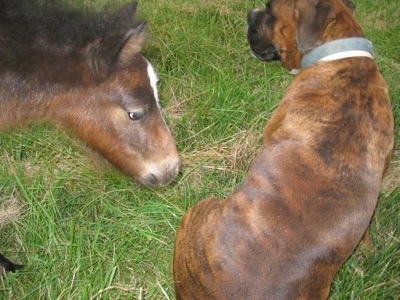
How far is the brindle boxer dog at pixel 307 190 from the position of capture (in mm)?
2311

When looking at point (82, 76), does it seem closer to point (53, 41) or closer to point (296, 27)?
point (53, 41)

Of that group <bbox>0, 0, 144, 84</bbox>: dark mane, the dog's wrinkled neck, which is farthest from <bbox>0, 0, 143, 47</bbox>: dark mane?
the dog's wrinkled neck

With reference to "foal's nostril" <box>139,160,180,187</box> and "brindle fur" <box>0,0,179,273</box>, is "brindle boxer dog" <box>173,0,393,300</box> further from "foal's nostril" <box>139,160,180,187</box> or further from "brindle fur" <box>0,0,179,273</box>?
"brindle fur" <box>0,0,179,273</box>

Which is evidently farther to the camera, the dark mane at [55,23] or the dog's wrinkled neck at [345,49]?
the dog's wrinkled neck at [345,49]

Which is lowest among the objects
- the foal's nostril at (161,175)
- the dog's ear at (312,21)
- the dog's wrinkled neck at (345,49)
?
the foal's nostril at (161,175)

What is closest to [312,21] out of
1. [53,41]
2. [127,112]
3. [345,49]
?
[345,49]

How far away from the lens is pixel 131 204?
11.6 feet

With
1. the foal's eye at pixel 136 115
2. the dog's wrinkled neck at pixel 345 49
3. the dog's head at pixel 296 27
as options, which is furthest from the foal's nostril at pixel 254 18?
the foal's eye at pixel 136 115

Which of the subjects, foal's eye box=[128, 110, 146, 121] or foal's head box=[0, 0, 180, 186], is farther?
foal's eye box=[128, 110, 146, 121]

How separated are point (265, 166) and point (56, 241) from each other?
146cm

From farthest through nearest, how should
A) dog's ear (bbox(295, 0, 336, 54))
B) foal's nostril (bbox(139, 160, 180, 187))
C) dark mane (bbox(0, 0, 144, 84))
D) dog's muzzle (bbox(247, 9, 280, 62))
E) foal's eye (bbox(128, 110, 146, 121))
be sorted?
dog's muzzle (bbox(247, 9, 280, 62)) → dog's ear (bbox(295, 0, 336, 54)) → foal's nostril (bbox(139, 160, 180, 187)) → foal's eye (bbox(128, 110, 146, 121)) → dark mane (bbox(0, 0, 144, 84))

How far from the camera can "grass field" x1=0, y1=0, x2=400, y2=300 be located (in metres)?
3.07

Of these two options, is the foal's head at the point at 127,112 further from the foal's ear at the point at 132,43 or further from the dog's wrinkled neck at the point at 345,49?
the dog's wrinkled neck at the point at 345,49

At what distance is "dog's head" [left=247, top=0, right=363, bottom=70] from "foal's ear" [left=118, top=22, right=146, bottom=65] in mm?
1124
